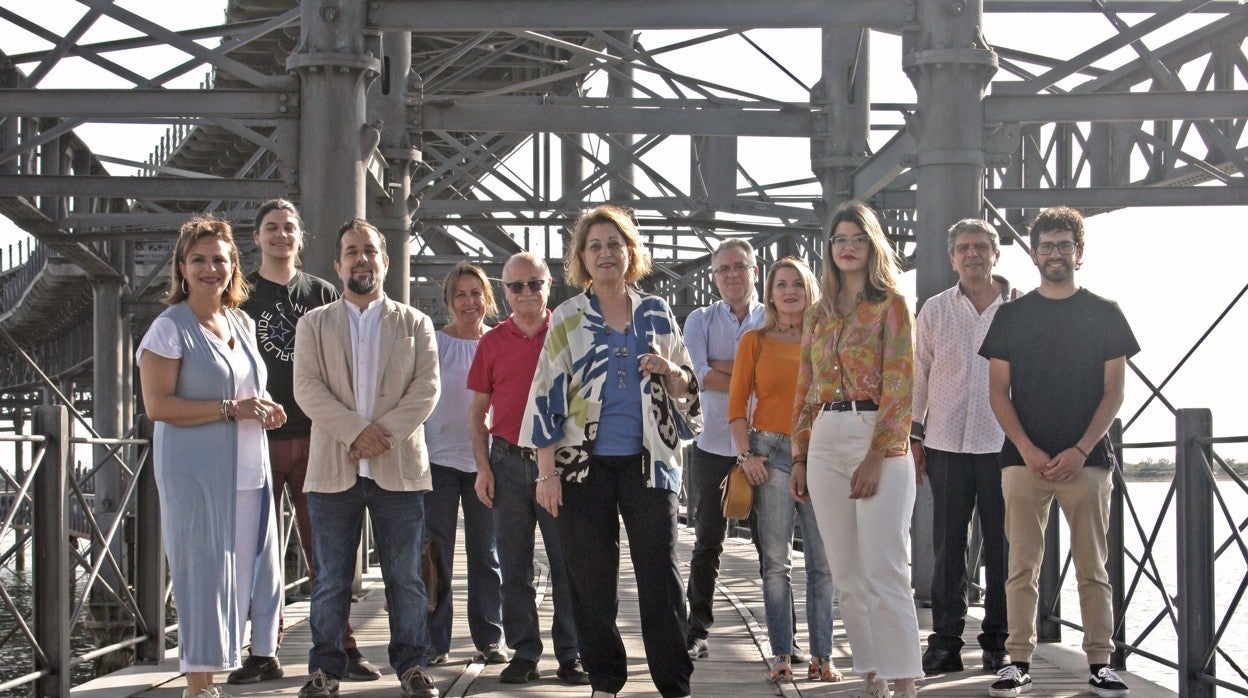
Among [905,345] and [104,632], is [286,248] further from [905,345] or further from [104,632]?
[104,632]

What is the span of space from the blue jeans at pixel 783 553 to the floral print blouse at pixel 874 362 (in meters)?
0.81

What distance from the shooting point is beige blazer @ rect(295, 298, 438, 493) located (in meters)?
6.66

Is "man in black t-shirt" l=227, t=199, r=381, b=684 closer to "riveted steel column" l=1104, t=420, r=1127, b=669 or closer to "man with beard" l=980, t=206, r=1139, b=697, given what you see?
"man with beard" l=980, t=206, r=1139, b=697

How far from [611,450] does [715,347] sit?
2283mm

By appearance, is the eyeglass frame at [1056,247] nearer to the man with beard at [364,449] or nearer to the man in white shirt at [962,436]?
the man in white shirt at [962,436]

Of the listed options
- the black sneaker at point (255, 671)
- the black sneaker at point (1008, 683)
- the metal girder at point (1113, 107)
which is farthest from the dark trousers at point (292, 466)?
the metal girder at point (1113, 107)

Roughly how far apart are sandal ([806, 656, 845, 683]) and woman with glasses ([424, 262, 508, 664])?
4.97 feet

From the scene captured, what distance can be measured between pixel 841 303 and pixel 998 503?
163 cm

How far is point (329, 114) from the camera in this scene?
33.0ft

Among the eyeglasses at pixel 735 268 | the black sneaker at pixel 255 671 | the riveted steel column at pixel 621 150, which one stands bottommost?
the black sneaker at pixel 255 671

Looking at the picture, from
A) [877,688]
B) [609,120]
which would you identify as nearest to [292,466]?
[877,688]

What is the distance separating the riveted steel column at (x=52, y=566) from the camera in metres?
6.68

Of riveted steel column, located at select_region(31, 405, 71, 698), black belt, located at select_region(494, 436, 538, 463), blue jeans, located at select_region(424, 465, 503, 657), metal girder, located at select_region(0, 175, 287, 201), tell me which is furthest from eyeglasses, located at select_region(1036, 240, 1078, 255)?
metal girder, located at select_region(0, 175, 287, 201)

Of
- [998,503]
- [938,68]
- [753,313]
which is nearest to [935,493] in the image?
[998,503]
